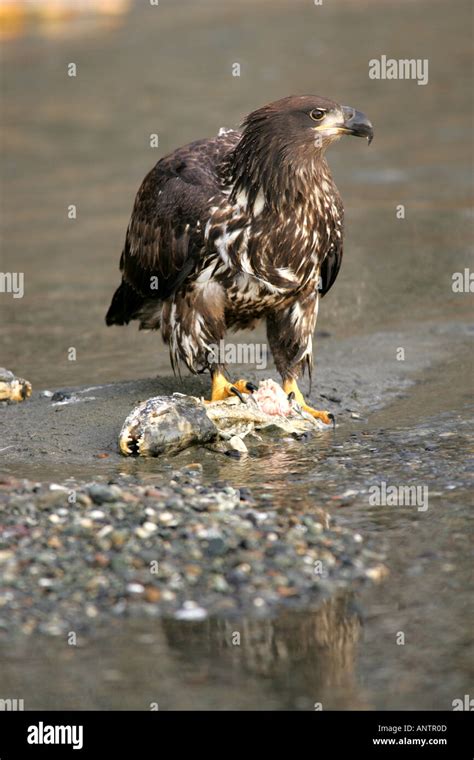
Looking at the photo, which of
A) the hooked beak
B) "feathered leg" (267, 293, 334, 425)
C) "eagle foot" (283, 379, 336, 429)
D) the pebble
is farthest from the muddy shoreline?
the hooked beak

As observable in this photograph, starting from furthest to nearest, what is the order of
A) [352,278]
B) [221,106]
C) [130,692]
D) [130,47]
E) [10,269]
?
[130,47] < [221,106] < [10,269] < [352,278] < [130,692]

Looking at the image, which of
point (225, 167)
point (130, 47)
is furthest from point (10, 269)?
point (130, 47)

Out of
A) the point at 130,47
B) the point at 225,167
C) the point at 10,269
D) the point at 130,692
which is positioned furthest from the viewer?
the point at 130,47

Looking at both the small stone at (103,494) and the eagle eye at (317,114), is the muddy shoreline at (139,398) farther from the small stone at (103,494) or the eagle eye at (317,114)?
the eagle eye at (317,114)

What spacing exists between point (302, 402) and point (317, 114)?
65.5 inches

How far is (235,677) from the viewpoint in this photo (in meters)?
4.68

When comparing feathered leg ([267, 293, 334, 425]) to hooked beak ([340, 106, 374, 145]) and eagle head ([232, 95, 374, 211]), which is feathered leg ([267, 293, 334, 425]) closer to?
eagle head ([232, 95, 374, 211])

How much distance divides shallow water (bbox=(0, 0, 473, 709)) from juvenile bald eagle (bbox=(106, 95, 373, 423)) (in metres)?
0.80

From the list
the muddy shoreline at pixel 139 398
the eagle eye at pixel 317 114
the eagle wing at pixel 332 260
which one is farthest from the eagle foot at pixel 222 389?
the eagle eye at pixel 317 114

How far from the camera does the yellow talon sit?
7.65 meters

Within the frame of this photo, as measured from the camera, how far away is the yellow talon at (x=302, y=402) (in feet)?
25.1

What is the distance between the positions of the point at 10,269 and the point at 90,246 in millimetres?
1043

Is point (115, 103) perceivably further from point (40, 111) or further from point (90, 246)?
point (90, 246)
